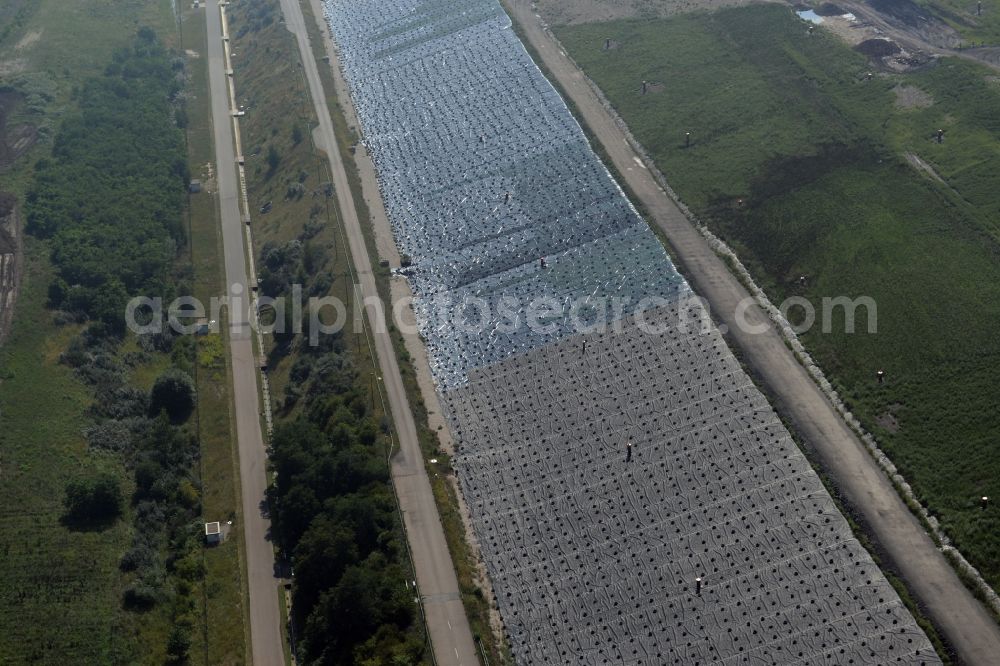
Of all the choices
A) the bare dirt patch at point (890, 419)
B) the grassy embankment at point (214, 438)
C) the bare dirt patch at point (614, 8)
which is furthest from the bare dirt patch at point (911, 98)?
the grassy embankment at point (214, 438)

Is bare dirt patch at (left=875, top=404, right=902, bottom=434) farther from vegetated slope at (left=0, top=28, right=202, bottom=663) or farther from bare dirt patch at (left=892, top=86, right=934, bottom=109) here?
vegetated slope at (left=0, top=28, right=202, bottom=663)

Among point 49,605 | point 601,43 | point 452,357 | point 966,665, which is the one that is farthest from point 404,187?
point 966,665

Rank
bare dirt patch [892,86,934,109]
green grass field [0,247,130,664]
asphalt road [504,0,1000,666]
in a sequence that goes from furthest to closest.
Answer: bare dirt patch [892,86,934,109] → green grass field [0,247,130,664] → asphalt road [504,0,1000,666]

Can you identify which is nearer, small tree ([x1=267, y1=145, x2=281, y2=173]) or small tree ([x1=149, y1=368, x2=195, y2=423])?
small tree ([x1=149, y1=368, x2=195, y2=423])

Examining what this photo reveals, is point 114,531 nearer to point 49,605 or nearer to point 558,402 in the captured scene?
point 49,605

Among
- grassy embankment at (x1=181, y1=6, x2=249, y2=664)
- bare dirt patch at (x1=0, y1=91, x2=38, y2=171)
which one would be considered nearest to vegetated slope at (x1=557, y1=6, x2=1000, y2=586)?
grassy embankment at (x1=181, y1=6, x2=249, y2=664)
